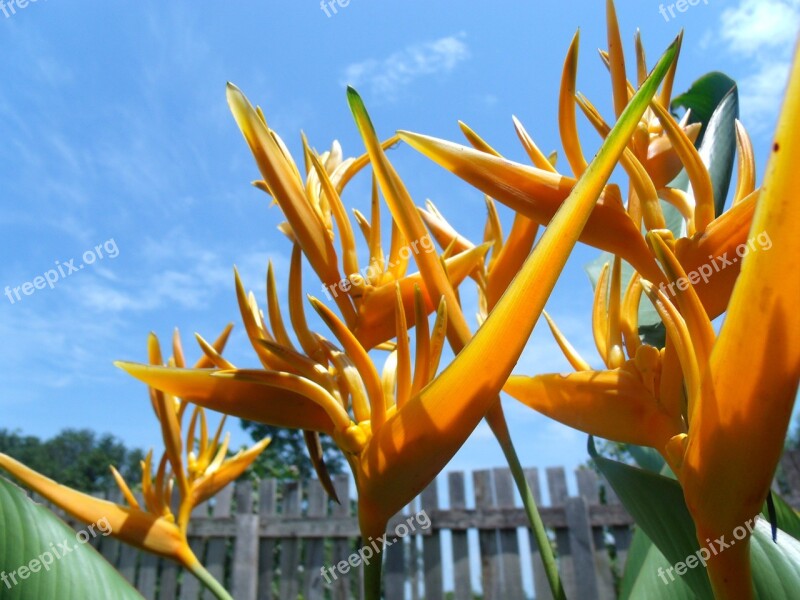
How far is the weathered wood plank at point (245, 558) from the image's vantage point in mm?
3299

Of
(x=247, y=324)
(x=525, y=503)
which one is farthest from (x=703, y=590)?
(x=247, y=324)

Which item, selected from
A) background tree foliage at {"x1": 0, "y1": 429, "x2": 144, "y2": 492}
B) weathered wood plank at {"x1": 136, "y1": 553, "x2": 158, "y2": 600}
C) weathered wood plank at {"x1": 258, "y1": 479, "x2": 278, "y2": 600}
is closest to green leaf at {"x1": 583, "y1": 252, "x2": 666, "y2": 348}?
weathered wood plank at {"x1": 258, "y1": 479, "x2": 278, "y2": 600}

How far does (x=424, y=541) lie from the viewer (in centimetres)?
312

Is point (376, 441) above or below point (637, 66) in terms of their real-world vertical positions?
below

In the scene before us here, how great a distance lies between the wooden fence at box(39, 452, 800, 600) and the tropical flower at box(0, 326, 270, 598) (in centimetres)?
190

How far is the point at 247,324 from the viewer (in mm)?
500

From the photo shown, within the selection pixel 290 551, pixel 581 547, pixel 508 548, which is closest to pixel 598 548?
pixel 581 547

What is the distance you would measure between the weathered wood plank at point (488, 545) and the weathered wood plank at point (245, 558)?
1.24 m

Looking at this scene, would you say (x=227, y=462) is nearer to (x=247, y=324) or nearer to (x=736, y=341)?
(x=247, y=324)

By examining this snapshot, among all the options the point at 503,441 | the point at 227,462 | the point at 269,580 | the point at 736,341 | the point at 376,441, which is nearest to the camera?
the point at 736,341

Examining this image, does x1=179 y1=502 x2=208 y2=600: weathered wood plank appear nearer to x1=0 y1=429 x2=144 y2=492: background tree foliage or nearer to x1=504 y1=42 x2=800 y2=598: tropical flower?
x1=504 y1=42 x2=800 y2=598: tropical flower

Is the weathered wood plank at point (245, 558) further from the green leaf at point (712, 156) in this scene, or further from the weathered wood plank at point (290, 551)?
the green leaf at point (712, 156)

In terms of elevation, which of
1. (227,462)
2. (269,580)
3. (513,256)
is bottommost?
(269,580)

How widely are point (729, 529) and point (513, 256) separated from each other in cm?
26
